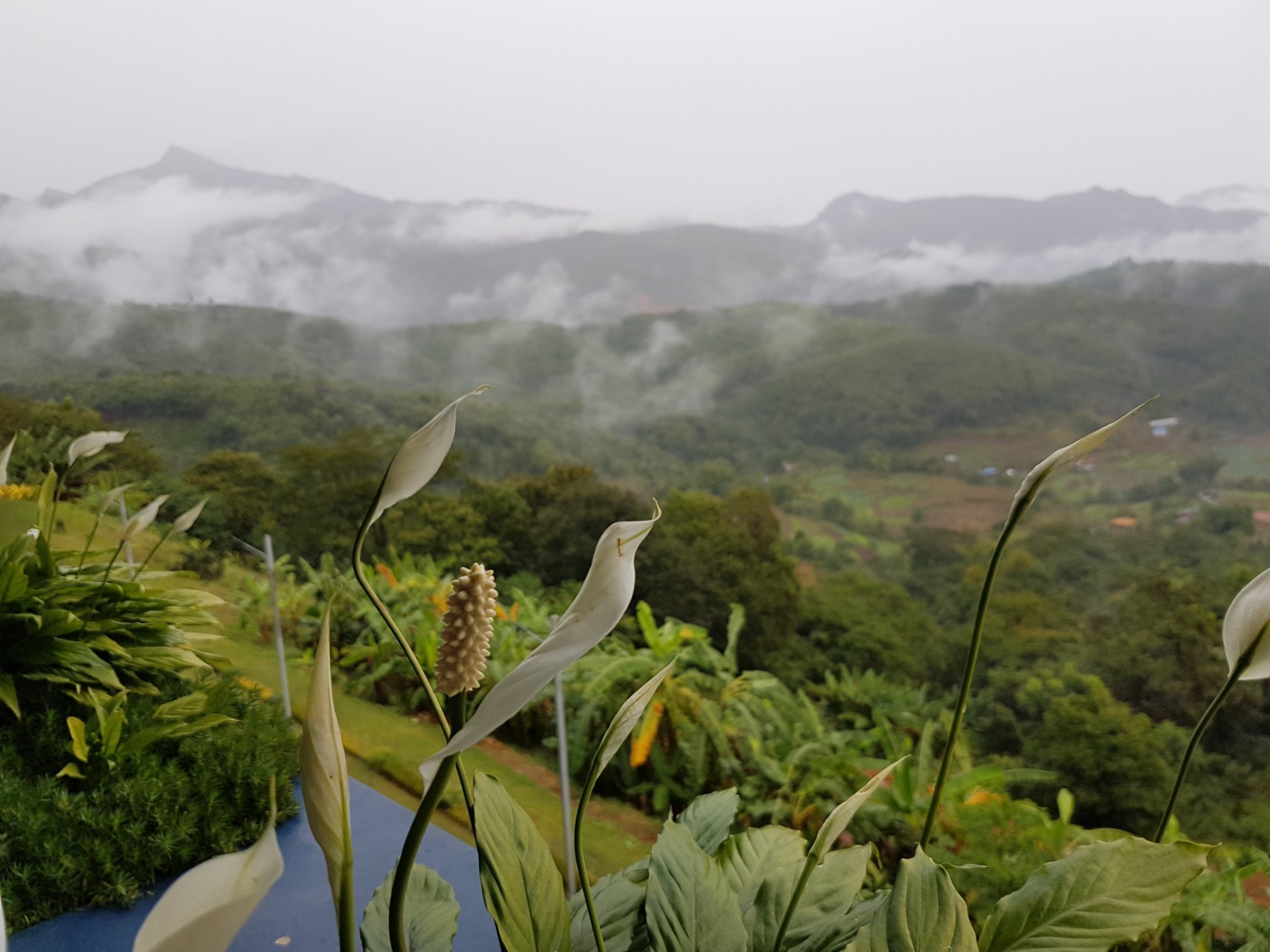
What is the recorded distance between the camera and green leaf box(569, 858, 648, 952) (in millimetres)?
648

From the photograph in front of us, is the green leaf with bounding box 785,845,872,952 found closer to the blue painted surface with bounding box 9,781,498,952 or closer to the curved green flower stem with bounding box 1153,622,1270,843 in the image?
the curved green flower stem with bounding box 1153,622,1270,843

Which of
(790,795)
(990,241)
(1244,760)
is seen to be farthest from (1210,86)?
(790,795)

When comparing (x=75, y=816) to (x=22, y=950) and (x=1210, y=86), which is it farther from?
(x=1210, y=86)

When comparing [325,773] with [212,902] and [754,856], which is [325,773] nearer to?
[212,902]

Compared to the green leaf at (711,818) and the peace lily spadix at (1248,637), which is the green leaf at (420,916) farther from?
the peace lily spadix at (1248,637)

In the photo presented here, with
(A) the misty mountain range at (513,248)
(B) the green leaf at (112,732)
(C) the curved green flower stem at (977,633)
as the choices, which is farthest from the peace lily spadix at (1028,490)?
(A) the misty mountain range at (513,248)

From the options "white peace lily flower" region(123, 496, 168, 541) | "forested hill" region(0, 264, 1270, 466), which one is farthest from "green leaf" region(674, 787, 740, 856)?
"forested hill" region(0, 264, 1270, 466)

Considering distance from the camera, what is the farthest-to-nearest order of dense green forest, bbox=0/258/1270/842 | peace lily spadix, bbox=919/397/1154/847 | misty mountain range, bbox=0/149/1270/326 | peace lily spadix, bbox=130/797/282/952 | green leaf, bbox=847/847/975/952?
misty mountain range, bbox=0/149/1270/326 < dense green forest, bbox=0/258/1270/842 < green leaf, bbox=847/847/975/952 < peace lily spadix, bbox=919/397/1154/847 < peace lily spadix, bbox=130/797/282/952

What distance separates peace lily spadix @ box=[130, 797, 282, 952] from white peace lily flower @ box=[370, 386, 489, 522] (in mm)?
145

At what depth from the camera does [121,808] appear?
1508mm

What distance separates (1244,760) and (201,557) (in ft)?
15.3

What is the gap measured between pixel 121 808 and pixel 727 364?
20.8ft

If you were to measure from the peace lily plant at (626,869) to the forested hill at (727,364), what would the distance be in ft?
15.5

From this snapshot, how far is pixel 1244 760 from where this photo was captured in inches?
147
